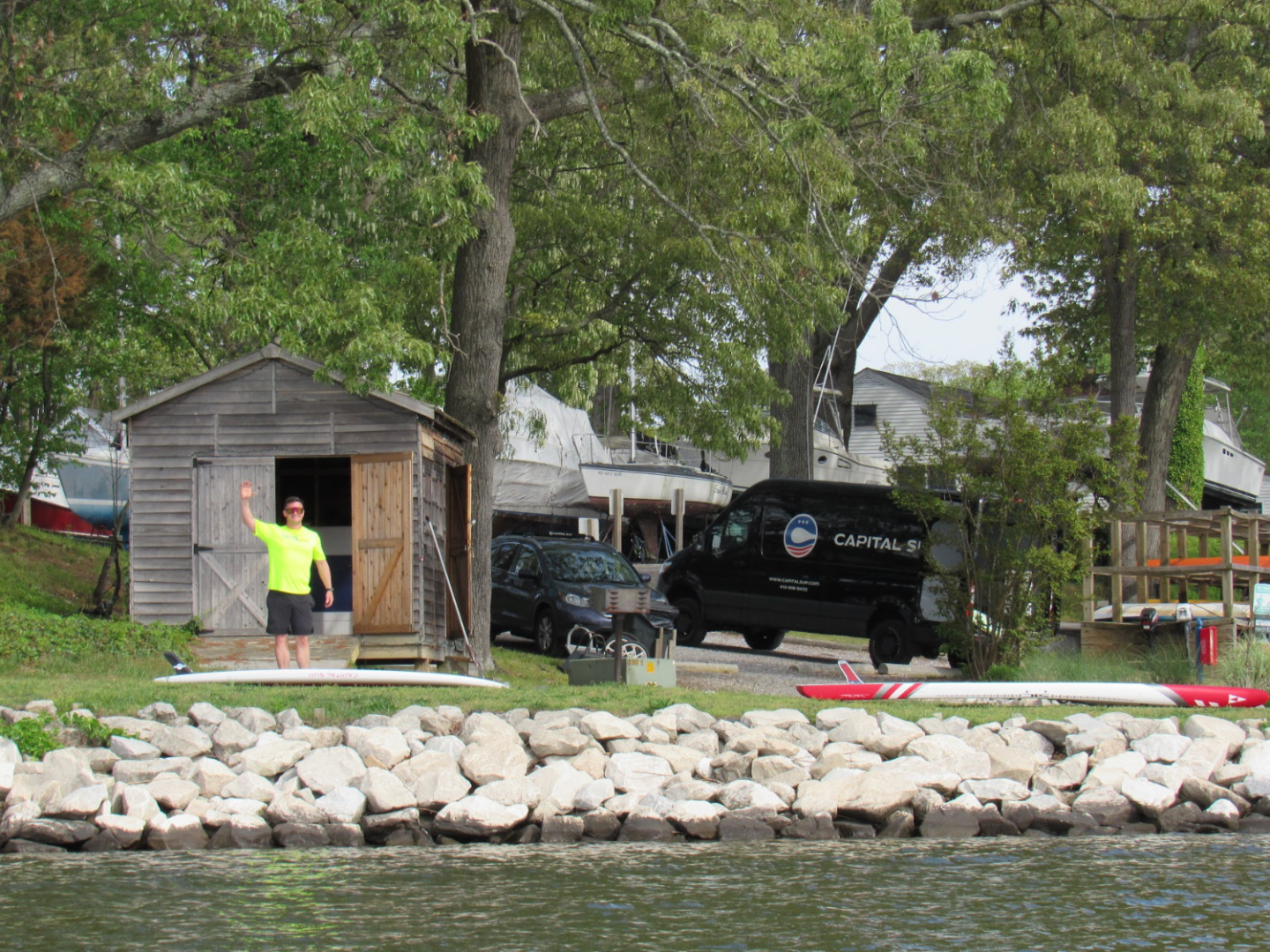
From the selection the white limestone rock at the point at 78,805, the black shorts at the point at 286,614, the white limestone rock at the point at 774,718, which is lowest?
the white limestone rock at the point at 78,805

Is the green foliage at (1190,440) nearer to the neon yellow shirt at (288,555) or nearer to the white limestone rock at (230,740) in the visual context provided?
the neon yellow shirt at (288,555)

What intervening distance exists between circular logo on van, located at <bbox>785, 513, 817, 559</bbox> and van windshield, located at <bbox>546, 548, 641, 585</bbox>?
7.37ft

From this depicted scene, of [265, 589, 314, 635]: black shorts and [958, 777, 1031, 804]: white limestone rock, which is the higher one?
[265, 589, 314, 635]: black shorts

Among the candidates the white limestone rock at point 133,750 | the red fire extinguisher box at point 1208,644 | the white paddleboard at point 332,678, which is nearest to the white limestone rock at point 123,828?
the white limestone rock at point 133,750

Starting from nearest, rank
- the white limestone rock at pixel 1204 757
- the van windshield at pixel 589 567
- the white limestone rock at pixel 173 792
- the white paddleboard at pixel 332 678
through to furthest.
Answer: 1. the white limestone rock at pixel 173 792
2. the white limestone rock at pixel 1204 757
3. the white paddleboard at pixel 332 678
4. the van windshield at pixel 589 567

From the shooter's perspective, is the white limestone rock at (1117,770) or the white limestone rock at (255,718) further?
the white limestone rock at (255,718)

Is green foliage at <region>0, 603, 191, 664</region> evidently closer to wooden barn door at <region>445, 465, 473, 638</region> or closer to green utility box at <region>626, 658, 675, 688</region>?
wooden barn door at <region>445, 465, 473, 638</region>

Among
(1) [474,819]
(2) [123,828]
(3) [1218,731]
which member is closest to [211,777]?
(2) [123,828]

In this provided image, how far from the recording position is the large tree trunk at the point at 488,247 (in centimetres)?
1791

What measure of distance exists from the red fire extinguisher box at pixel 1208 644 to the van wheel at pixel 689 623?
8.47 m

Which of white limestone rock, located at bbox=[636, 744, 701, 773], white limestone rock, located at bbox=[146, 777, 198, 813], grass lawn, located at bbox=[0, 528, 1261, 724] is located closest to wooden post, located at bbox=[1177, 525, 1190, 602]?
grass lawn, located at bbox=[0, 528, 1261, 724]

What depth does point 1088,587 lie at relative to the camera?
18.3m

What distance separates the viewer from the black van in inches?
805

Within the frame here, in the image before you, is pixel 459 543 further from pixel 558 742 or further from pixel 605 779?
pixel 605 779
